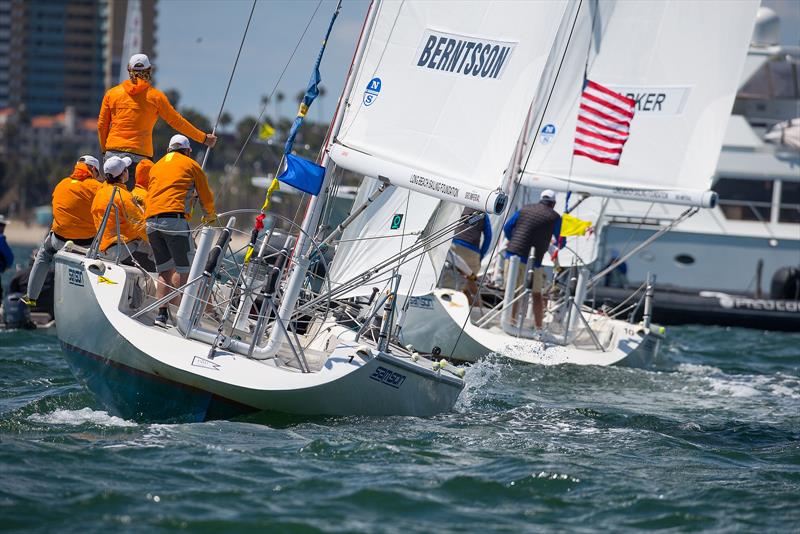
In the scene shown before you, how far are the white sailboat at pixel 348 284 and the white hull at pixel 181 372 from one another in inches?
0.4

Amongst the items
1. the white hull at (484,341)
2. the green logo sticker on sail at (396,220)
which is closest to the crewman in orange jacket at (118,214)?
the green logo sticker on sail at (396,220)

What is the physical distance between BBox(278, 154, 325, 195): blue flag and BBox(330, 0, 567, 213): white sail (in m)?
0.30

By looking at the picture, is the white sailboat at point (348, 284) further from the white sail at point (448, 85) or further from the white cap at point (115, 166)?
the white cap at point (115, 166)

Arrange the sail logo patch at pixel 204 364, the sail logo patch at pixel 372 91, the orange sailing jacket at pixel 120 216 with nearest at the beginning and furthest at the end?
the sail logo patch at pixel 204 364
the orange sailing jacket at pixel 120 216
the sail logo patch at pixel 372 91

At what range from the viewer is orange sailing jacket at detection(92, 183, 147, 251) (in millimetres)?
9695

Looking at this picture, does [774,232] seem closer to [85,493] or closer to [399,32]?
[399,32]

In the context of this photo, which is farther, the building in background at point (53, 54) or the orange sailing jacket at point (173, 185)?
the building in background at point (53, 54)

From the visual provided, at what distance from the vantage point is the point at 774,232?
2755 cm

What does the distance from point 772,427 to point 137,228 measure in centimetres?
559

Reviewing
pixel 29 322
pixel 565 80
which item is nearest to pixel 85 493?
pixel 29 322

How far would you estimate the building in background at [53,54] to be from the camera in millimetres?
123438

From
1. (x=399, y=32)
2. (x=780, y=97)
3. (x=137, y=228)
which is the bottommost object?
(x=137, y=228)

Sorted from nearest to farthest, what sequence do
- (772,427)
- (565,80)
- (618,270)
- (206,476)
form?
1. (206,476)
2. (772,427)
3. (565,80)
4. (618,270)

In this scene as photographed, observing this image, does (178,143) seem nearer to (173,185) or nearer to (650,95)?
(173,185)
